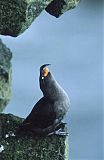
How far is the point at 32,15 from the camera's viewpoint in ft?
3.88

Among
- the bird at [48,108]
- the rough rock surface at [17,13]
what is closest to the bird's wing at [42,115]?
the bird at [48,108]

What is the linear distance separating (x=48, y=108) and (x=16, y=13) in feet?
0.78

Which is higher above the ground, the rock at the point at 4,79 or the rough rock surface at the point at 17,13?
the rough rock surface at the point at 17,13

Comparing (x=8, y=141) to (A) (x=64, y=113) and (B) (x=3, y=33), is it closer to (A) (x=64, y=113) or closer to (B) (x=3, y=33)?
(A) (x=64, y=113)

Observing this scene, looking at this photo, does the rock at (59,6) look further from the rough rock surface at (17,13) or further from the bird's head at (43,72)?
the bird's head at (43,72)

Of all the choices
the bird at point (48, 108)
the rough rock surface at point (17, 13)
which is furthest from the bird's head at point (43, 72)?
the rough rock surface at point (17, 13)

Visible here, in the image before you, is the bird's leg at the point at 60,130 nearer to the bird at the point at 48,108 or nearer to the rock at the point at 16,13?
the bird at the point at 48,108

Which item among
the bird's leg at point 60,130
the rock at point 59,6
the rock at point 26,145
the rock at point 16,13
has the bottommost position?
the rock at point 26,145

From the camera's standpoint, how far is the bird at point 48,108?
117 cm

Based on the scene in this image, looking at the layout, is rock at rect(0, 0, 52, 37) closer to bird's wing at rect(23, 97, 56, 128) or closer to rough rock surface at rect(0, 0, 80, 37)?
rough rock surface at rect(0, 0, 80, 37)

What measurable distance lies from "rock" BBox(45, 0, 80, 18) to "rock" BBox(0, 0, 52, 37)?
8 centimetres

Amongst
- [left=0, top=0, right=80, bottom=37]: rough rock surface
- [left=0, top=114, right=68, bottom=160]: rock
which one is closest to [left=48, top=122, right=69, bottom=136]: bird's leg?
[left=0, top=114, right=68, bottom=160]: rock

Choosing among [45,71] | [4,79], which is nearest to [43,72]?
[45,71]

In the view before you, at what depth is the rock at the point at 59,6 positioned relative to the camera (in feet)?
4.09
